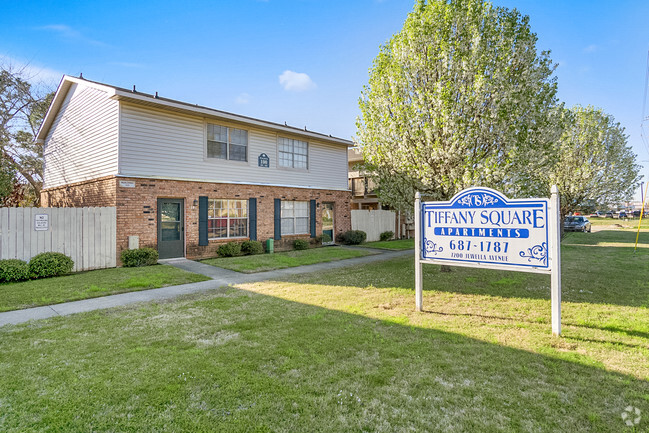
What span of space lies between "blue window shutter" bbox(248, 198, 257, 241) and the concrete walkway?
302 centimetres

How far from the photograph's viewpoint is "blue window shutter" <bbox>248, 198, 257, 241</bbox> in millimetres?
14234

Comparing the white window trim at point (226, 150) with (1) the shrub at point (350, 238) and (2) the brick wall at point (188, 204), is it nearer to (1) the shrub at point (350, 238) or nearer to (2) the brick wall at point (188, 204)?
(2) the brick wall at point (188, 204)

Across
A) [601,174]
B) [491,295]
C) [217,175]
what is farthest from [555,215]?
[601,174]

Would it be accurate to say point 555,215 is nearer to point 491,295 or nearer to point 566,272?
point 491,295

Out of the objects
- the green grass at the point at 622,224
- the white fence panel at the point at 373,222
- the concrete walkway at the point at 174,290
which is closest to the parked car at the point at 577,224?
the green grass at the point at 622,224

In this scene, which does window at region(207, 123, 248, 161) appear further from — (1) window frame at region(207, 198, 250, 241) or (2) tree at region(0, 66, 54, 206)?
(2) tree at region(0, 66, 54, 206)

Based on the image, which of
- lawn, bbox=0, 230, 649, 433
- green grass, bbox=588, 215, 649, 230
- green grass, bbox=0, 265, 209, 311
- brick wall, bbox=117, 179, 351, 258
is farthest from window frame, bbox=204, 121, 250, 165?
green grass, bbox=588, 215, 649, 230

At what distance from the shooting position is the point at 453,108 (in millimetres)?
8273

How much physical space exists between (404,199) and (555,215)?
19.4 ft

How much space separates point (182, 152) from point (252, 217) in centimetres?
380

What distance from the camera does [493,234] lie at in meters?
5.48

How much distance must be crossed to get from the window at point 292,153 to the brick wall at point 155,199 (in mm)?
1270

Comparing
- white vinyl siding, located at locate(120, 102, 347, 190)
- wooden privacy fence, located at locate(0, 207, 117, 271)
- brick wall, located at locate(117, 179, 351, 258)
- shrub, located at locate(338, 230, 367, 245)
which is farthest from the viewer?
shrub, located at locate(338, 230, 367, 245)

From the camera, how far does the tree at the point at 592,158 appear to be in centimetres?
1991
